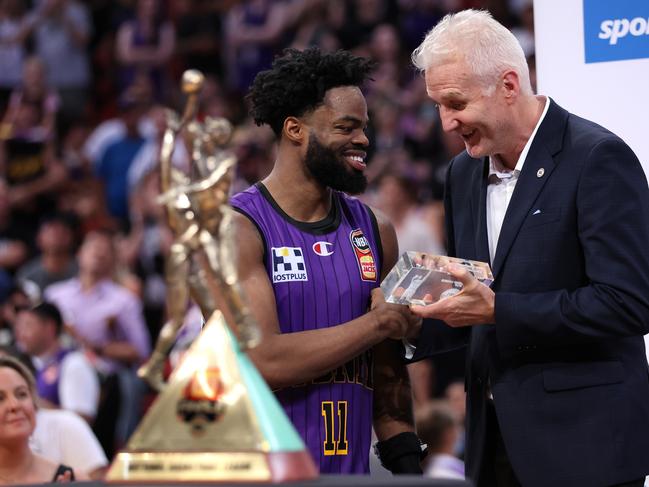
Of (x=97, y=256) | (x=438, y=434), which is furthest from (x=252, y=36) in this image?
(x=438, y=434)

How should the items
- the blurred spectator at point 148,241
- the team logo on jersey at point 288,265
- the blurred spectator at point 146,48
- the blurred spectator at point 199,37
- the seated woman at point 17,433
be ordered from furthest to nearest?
1. the blurred spectator at point 199,37
2. the blurred spectator at point 146,48
3. the blurred spectator at point 148,241
4. the seated woman at point 17,433
5. the team logo on jersey at point 288,265

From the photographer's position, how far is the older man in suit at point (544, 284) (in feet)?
9.97

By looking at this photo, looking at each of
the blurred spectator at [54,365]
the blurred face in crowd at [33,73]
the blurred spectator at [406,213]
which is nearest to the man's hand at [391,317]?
the blurred spectator at [54,365]

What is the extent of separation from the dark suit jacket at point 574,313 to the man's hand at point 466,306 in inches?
1.5

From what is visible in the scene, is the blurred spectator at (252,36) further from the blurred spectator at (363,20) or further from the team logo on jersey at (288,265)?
the team logo on jersey at (288,265)

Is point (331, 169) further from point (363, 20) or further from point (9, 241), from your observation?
point (363, 20)

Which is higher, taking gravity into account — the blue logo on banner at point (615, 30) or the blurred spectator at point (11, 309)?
the blue logo on banner at point (615, 30)

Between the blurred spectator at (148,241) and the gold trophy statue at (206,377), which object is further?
the blurred spectator at (148,241)

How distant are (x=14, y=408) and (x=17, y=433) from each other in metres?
0.09

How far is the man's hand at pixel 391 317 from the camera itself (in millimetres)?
3232

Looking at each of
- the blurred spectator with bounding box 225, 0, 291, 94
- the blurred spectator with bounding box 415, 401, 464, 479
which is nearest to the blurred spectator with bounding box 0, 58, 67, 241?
the blurred spectator with bounding box 225, 0, 291, 94

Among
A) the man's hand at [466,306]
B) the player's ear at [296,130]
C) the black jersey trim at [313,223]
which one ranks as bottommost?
the man's hand at [466,306]

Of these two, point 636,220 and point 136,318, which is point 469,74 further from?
point 136,318

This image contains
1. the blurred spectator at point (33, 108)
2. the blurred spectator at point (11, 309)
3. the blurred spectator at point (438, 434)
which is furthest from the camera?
the blurred spectator at point (33, 108)
